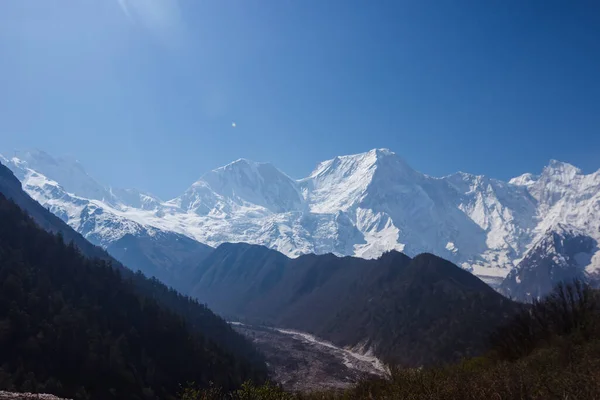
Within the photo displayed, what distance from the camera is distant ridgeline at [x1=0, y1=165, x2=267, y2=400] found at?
3009 inches

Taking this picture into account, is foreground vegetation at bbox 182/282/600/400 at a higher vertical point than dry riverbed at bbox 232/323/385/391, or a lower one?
higher

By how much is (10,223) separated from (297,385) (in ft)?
298

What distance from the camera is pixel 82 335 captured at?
8612 cm

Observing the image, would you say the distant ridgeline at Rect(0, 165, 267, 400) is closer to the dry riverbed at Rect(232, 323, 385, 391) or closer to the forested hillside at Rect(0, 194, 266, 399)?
the forested hillside at Rect(0, 194, 266, 399)

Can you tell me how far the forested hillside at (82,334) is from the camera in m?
76.5

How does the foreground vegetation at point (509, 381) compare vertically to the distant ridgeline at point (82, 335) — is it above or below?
above

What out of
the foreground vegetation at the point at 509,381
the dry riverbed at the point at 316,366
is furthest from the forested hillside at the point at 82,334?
the foreground vegetation at the point at 509,381

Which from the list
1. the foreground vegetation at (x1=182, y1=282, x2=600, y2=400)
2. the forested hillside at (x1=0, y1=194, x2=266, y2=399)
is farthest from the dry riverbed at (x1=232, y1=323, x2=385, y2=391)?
the foreground vegetation at (x1=182, y1=282, x2=600, y2=400)

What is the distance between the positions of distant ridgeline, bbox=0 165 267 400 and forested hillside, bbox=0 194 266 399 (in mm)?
176

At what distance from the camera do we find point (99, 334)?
294ft

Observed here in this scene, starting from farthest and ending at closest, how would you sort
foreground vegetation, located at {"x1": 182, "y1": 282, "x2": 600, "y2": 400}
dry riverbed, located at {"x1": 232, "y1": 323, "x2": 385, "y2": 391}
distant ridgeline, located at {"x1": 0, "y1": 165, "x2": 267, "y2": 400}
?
dry riverbed, located at {"x1": 232, "y1": 323, "x2": 385, "y2": 391}, distant ridgeline, located at {"x1": 0, "y1": 165, "x2": 267, "y2": 400}, foreground vegetation, located at {"x1": 182, "y1": 282, "x2": 600, "y2": 400}

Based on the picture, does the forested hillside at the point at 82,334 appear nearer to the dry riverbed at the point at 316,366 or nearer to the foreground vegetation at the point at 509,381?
the dry riverbed at the point at 316,366

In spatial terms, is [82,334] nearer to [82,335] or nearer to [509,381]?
[82,335]

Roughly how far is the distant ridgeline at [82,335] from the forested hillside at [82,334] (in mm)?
176
